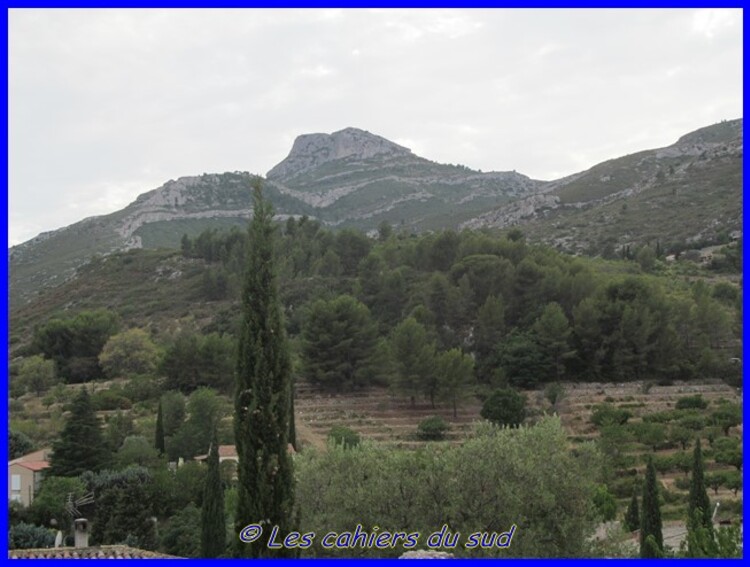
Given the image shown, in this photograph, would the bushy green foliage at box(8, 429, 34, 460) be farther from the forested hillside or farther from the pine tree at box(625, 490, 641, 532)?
the pine tree at box(625, 490, 641, 532)

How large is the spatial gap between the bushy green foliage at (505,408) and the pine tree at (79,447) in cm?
1278

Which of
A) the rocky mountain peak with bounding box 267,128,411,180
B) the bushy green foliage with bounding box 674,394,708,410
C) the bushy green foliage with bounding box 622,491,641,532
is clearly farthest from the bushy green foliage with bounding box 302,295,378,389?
the rocky mountain peak with bounding box 267,128,411,180

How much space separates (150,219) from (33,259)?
57.4 feet

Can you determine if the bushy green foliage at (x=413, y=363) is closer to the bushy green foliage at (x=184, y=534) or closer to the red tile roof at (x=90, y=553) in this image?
the bushy green foliage at (x=184, y=534)

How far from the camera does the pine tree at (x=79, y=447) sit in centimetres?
2177

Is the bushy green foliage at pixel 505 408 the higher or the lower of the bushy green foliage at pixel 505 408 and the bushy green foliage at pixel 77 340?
the lower

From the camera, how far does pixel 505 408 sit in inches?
1049

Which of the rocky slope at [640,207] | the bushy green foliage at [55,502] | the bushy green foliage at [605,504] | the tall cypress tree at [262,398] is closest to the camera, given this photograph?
the tall cypress tree at [262,398]

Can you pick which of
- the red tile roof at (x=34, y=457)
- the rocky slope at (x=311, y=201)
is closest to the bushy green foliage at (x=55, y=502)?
the red tile roof at (x=34, y=457)

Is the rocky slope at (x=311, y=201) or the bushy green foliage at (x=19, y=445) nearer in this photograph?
the bushy green foliage at (x=19, y=445)

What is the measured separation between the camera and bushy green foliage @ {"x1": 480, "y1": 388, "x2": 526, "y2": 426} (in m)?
26.4

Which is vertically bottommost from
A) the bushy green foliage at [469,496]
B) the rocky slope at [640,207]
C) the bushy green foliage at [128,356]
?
the bushy green foliage at [469,496]

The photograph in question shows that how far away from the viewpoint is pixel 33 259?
85750 millimetres

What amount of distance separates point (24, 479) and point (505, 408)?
15.4m
